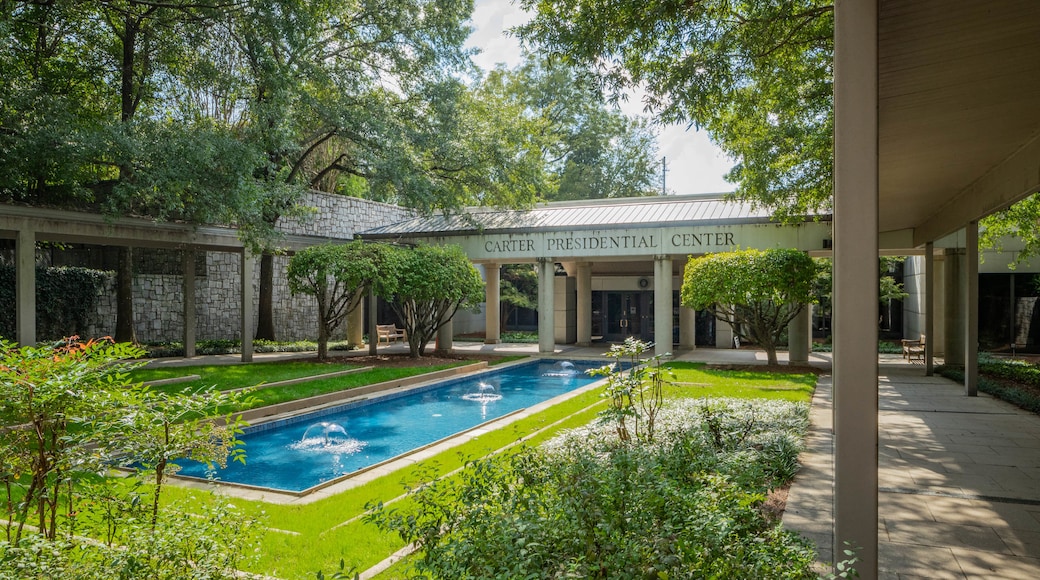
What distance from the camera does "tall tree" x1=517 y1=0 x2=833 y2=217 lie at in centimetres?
826

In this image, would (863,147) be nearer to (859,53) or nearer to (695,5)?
(859,53)

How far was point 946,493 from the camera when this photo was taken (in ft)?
17.2

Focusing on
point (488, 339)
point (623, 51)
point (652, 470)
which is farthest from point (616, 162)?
point (652, 470)

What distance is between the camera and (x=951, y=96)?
17.2 feet

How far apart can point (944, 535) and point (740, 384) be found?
24.6 feet

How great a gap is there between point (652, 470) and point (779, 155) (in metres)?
10.7

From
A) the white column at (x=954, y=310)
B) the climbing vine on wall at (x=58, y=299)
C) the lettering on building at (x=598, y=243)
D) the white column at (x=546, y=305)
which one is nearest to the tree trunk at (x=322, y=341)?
the climbing vine on wall at (x=58, y=299)

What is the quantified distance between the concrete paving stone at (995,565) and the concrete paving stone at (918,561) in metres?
0.05

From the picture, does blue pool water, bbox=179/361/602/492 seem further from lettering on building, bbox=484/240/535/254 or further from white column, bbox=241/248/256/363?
white column, bbox=241/248/256/363

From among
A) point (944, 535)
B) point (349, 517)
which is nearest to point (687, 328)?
point (944, 535)

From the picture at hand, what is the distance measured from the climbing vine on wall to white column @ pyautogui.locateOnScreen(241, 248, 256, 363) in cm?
393

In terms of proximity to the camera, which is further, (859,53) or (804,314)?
(804,314)

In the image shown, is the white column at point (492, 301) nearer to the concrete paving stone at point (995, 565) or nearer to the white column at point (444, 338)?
the white column at point (444, 338)

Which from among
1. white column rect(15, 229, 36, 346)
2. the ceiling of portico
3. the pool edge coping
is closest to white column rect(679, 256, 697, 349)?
the ceiling of portico
